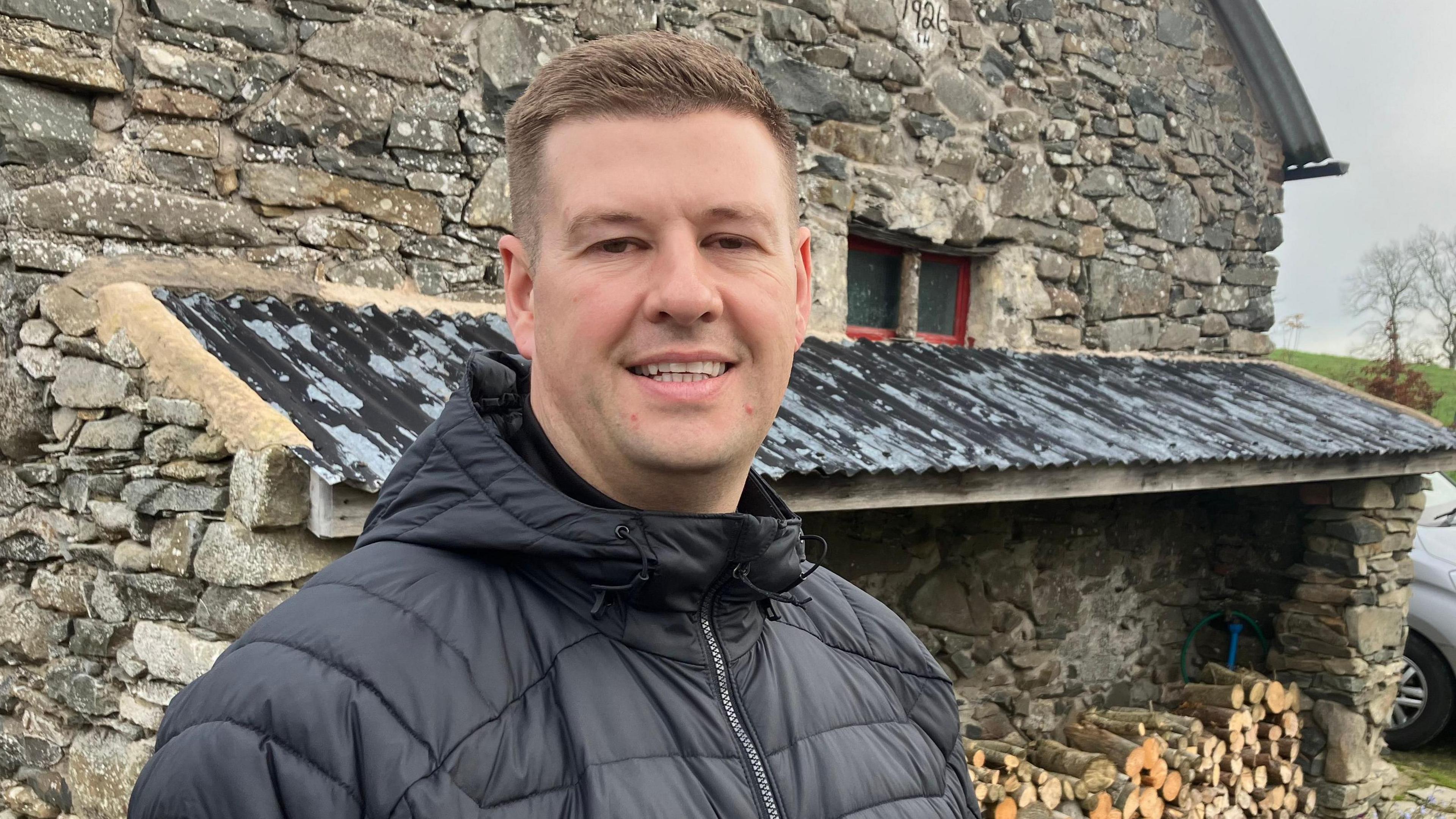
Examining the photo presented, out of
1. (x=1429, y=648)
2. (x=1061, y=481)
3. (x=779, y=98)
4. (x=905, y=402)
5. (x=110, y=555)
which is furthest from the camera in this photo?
(x=1429, y=648)

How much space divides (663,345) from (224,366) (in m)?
1.88

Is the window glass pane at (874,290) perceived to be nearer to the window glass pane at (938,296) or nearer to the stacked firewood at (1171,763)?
the window glass pane at (938,296)

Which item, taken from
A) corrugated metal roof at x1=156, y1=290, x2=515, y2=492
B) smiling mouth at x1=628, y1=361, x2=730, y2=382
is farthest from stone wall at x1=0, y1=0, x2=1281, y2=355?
smiling mouth at x1=628, y1=361, x2=730, y2=382

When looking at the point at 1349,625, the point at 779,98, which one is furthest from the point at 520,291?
the point at 1349,625

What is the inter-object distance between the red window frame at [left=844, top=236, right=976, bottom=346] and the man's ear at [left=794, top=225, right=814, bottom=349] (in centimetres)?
375

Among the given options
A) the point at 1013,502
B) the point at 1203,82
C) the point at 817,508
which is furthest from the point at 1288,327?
the point at 817,508

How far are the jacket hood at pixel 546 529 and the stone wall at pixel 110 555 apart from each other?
4.42 feet

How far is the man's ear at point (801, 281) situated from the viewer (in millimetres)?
1333

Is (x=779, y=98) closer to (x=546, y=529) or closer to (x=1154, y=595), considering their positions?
(x=1154, y=595)

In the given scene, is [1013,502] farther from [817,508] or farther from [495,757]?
[495,757]

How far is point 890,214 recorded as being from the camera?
16.8ft

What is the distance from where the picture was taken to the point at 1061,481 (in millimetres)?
3982

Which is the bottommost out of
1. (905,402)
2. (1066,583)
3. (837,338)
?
(1066,583)

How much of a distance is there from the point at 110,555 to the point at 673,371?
2455mm
